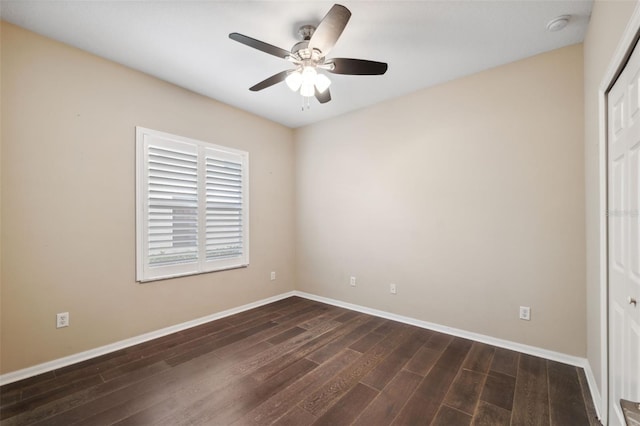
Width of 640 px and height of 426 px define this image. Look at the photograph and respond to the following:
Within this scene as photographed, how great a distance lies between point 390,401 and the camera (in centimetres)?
195

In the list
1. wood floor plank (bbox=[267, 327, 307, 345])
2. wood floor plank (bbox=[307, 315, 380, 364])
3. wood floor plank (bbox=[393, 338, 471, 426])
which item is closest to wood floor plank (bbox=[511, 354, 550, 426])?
wood floor plank (bbox=[393, 338, 471, 426])

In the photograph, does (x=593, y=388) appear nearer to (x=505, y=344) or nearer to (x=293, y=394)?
(x=505, y=344)

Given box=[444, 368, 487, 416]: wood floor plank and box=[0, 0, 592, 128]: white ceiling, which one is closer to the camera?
box=[444, 368, 487, 416]: wood floor plank

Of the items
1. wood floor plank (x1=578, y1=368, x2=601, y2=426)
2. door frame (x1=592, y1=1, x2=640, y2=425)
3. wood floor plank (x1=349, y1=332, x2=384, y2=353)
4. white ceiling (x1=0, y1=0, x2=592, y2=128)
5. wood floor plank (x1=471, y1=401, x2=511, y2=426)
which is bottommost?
wood floor plank (x1=349, y1=332, x2=384, y2=353)

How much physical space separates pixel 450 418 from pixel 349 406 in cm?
66

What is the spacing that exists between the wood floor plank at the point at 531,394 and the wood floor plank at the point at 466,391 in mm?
228

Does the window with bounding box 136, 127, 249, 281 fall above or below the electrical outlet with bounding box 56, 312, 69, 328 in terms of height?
above

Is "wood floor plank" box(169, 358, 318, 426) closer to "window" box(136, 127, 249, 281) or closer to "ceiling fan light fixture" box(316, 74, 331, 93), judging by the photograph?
"window" box(136, 127, 249, 281)

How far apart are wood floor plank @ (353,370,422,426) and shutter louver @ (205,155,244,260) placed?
8.27ft

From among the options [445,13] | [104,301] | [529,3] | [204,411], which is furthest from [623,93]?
[104,301]

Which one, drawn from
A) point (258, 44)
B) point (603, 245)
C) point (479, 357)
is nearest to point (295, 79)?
point (258, 44)

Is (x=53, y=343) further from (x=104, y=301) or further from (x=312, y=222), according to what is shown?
(x=312, y=222)

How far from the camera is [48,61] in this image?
7.74 ft

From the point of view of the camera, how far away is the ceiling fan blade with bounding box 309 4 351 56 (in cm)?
164
